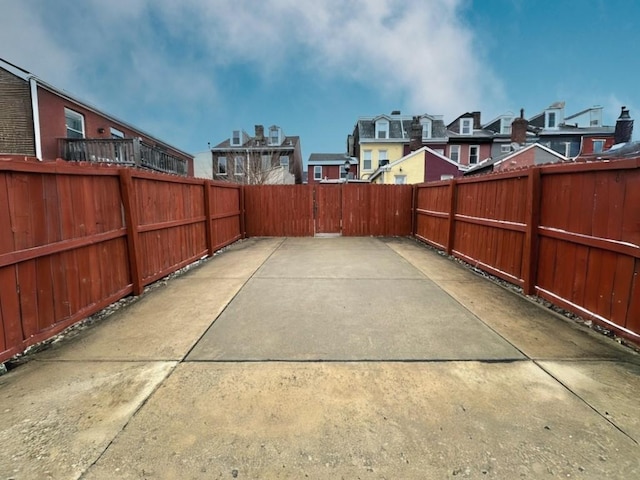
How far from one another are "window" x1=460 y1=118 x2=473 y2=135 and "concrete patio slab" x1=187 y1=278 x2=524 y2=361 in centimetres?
2579

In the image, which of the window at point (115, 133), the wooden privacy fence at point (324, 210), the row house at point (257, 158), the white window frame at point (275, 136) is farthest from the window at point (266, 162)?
the wooden privacy fence at point (324, 210)

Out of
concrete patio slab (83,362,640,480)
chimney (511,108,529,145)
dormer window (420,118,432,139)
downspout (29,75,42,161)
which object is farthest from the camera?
dormer window (420,118,432,139)

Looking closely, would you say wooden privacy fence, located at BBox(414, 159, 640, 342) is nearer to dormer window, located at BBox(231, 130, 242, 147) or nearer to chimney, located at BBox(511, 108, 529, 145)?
chimney, located at BBox(511, 108, 529, 145)

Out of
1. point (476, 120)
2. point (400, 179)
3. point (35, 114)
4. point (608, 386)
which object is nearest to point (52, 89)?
point (35, 114)

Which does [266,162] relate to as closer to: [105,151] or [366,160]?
[366,160]

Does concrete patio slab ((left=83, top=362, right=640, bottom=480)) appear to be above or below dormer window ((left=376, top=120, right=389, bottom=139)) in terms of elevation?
below

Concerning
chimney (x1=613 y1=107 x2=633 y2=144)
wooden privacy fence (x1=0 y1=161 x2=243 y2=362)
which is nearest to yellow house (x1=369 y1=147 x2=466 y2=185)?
chimney (x1=613 y1=107 x2=633 y2=144)

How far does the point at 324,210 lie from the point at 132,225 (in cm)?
741

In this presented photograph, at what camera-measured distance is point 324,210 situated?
11.1 metres

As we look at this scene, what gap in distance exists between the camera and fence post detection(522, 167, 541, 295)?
414 centimetres

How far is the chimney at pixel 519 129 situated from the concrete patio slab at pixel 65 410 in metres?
27.5

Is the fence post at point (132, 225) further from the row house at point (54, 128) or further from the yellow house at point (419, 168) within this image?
the yellow house at point (419, 168)

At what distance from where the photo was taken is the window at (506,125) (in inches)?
1017

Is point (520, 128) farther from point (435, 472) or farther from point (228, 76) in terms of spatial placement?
point (435, 472)
